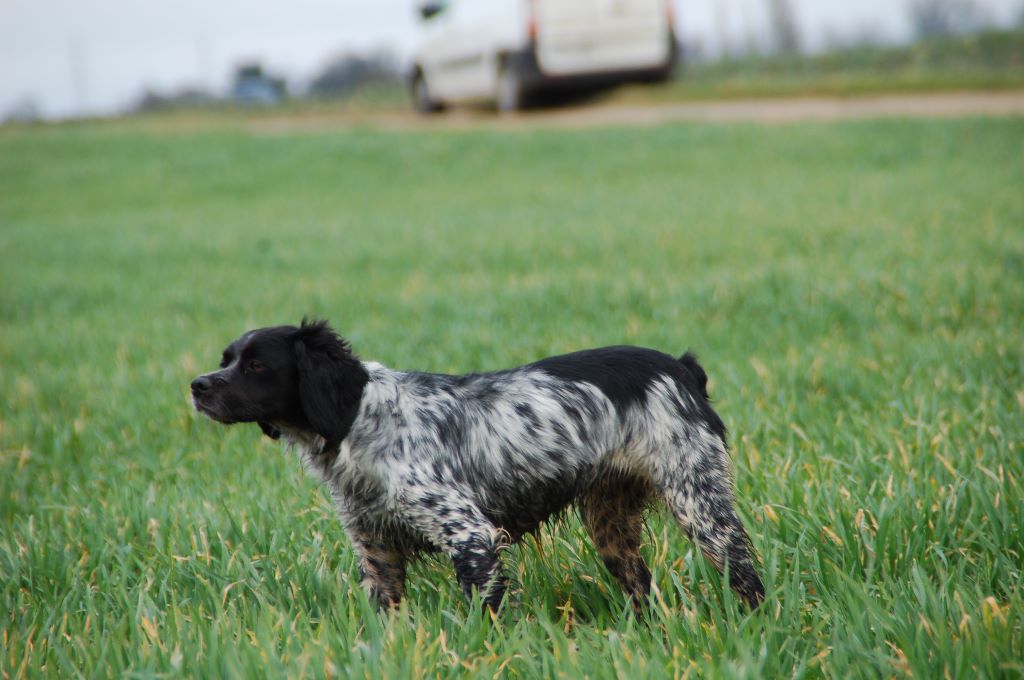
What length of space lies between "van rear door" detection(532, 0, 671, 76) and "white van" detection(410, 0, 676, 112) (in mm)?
22

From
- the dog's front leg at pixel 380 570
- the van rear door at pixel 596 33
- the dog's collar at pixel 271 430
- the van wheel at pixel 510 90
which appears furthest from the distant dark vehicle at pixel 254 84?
Answer: the dog's front leg at pixel 380 570

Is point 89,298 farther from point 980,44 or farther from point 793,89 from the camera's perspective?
point 980,44

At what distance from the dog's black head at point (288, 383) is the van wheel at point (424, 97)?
25790 millimetres

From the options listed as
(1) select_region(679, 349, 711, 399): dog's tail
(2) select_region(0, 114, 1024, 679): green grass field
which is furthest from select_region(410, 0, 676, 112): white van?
(1) select_region(679, 349, 711, 399): dog's tail

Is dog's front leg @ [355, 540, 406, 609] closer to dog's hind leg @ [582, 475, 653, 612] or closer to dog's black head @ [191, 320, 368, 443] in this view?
dog's black head @ [191, 320, 368, 443]

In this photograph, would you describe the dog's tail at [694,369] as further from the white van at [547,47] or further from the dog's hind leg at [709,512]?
the white van at [547,47]

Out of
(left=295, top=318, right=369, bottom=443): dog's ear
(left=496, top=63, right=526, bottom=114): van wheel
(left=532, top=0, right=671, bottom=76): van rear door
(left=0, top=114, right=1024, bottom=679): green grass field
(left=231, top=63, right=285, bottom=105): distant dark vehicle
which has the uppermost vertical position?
(left=231, top=63, right=285, bottom=105): distant dark vehicle

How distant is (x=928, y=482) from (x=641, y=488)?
1.19 metres

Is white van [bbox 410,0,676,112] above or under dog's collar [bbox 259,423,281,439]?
above

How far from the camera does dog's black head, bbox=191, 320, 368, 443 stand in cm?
308

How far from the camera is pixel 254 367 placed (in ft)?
10.3

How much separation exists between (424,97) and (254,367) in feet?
86.6

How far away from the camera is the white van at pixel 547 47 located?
22.5 metres

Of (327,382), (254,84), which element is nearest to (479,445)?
(327,382)
